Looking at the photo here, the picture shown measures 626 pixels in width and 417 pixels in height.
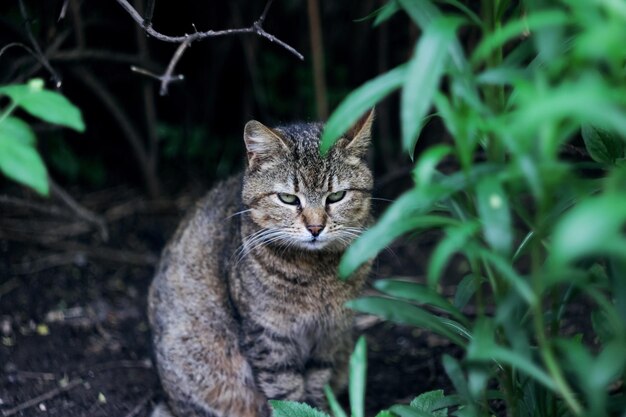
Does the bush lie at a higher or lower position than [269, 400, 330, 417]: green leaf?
higher

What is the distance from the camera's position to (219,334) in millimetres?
4016

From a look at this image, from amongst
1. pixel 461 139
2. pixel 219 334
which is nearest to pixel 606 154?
pixel 461 139

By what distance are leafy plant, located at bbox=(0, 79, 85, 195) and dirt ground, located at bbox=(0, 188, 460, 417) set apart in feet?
7.24

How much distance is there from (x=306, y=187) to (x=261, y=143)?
287mm

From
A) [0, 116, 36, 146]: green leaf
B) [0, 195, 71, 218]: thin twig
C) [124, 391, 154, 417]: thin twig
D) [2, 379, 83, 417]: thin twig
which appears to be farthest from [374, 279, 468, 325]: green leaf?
[0, 195, 71, 218]: thin twig

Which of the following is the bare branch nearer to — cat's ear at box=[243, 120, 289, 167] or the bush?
cat's ear at box=[243, 120, 289, 167]

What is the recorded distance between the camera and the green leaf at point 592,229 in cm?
156

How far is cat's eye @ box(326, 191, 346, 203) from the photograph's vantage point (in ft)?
12.3

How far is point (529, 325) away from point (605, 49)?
127cm

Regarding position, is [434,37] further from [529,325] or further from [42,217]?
[42,217]

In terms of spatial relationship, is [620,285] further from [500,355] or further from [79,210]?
[79,210]

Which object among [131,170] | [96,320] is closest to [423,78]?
[96,320]

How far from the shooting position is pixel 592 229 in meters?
1.57

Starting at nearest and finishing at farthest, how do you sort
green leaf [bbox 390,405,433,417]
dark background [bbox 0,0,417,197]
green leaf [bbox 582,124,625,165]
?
green leaf [bbox 390,405,433,417] < green leaf [bbox 582,124,625,165] < dark background [bbox 0,0,417,197]
